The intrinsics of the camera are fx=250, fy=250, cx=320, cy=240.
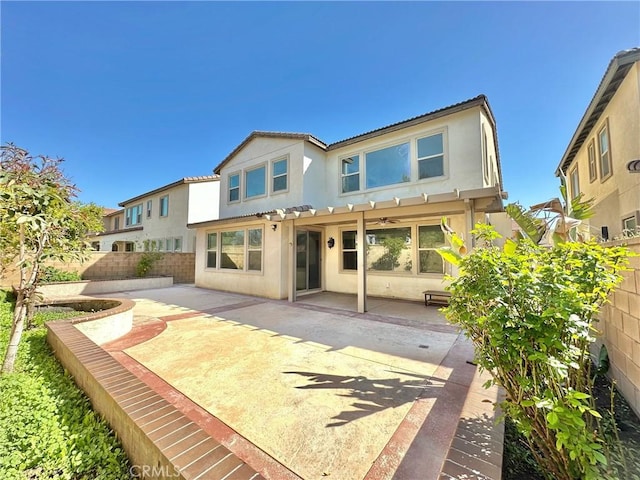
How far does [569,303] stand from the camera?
172 centimetres

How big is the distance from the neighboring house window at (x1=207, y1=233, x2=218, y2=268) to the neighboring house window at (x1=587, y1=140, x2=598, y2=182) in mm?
16472

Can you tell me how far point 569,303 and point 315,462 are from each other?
7.69ft

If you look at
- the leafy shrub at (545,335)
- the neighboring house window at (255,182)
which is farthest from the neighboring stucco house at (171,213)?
the leafy shrub at (545,335)

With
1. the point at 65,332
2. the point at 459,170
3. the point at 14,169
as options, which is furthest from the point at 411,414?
the point at 459,170

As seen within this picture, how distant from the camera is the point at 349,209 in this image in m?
7.60

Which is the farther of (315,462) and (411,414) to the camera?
(411,414)

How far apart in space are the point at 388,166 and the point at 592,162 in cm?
815

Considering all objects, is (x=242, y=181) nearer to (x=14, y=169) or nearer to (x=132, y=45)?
(x=132, y=45)

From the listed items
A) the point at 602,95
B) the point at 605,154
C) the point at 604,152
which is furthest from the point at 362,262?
the point at 604,152

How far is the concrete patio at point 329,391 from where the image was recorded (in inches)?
85.6

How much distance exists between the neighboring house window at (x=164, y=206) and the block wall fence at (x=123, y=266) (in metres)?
5.75

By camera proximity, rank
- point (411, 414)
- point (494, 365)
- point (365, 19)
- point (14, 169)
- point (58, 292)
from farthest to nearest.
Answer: point (58, 292) < point (365, 19) < point (14, 169) < point (411, 414) < point (494, 365)

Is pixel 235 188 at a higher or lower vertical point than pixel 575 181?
lower

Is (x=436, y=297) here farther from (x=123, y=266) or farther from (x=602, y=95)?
(x=123, y=266)
